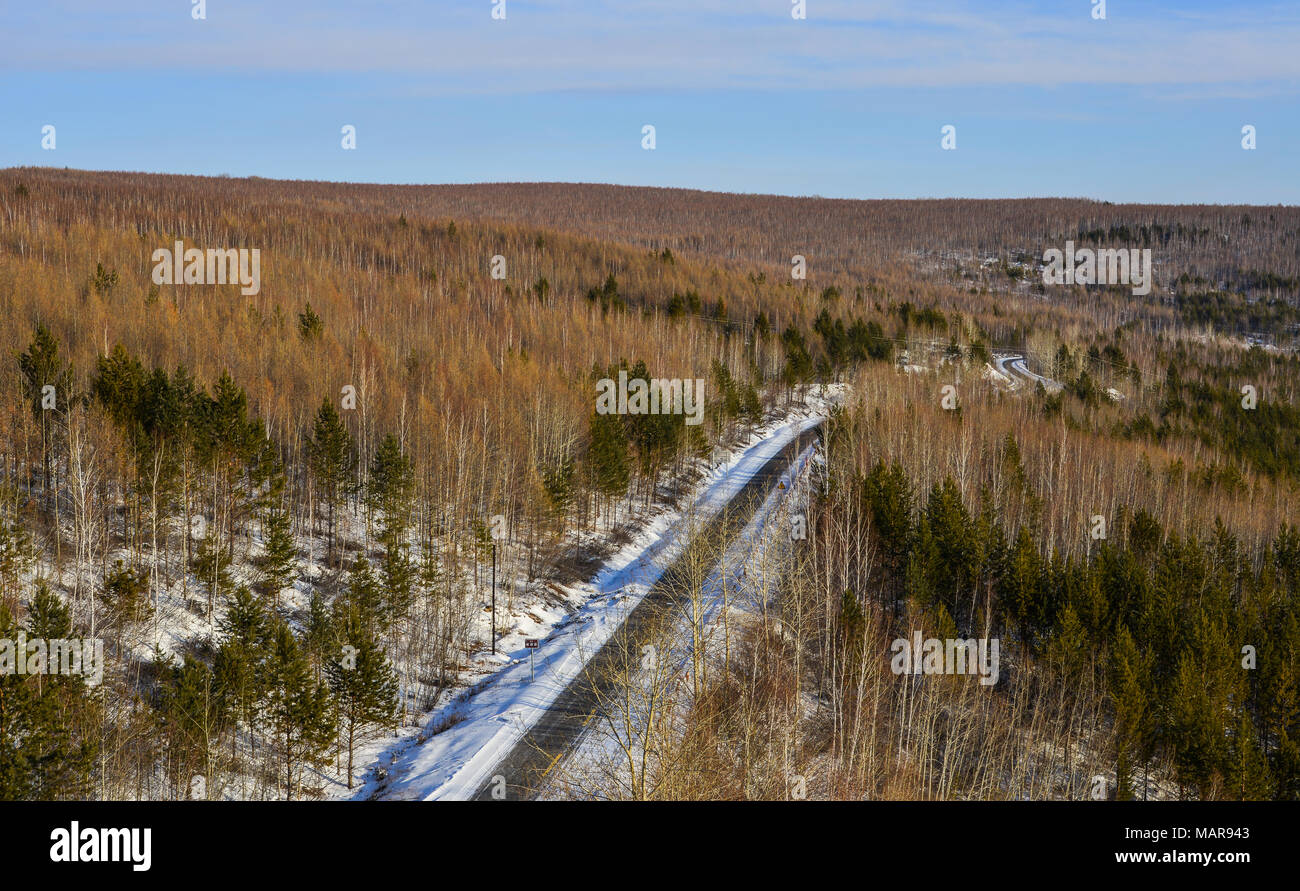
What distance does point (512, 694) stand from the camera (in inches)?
1157

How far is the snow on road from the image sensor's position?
2455 centimetres

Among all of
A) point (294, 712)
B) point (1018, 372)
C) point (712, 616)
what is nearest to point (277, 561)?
point (294, 712)

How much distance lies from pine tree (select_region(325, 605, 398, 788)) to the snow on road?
158 cm

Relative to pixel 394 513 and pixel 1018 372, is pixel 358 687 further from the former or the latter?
pixel 1018 372

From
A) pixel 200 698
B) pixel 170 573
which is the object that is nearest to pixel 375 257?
pixel 170 573

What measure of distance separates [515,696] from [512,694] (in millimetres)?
315

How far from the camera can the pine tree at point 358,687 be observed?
1035 inches

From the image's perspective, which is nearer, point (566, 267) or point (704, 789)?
point (704, 789)

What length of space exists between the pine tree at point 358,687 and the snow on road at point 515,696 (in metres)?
1.58

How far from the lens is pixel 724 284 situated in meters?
121

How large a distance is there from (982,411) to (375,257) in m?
73.4

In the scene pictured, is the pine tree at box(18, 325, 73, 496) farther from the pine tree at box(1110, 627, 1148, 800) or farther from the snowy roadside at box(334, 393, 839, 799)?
the pine tree at box(1110, 627, 1148, 800)

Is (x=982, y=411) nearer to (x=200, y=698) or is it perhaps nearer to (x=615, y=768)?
(x=615, y=768)

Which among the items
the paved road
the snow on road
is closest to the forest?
the snow on road
